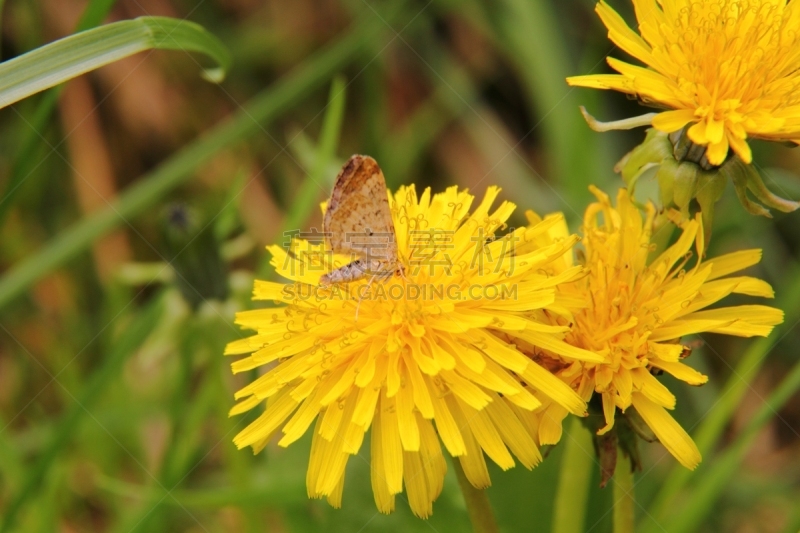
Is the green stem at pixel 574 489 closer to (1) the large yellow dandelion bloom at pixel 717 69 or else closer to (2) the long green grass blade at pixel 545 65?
(1) the large yellow dandelion bloom at pixel 717 69

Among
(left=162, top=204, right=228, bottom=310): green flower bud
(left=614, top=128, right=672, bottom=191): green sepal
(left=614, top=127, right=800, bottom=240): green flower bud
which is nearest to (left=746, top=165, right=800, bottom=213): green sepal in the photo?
(left=614, top=127, right=800, bottom=240): green flower bud

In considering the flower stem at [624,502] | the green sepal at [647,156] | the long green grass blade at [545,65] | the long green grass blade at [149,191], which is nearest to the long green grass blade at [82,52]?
the long green grass blade at [149,191]

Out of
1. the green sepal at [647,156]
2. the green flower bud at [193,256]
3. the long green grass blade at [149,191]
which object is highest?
the long green grass blade at [149,191]

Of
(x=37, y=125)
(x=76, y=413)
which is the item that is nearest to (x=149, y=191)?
(x=37, y=125)

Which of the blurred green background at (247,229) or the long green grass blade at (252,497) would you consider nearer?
the long green grass blade at (252,497)

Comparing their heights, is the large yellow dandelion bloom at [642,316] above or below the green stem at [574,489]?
above

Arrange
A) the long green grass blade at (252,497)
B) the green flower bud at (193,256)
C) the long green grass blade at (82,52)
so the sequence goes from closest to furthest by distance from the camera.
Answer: the long green grass blade at (82,52), the long green grass blade at (252,497), the green flower bud at (193,256)
